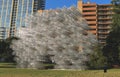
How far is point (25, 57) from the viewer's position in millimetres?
71000

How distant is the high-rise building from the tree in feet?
271

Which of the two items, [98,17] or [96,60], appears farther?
[98,17]

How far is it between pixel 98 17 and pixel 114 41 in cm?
9449

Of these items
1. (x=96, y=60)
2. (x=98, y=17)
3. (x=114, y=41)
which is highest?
(x=98, y=17)

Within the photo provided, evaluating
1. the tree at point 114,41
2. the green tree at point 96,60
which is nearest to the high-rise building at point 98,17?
the tree at point 114,41

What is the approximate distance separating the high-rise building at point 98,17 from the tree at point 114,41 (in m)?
82.7

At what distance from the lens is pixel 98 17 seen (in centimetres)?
17975

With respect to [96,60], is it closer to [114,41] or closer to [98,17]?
[114,41]

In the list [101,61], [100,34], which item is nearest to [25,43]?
[101,61]

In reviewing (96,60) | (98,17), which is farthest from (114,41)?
(98,17)

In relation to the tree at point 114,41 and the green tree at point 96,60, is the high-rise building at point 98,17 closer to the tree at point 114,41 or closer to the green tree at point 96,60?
the tree at point 114,41

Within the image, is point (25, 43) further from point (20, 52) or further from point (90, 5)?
point (90, 5)

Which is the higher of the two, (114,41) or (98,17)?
(98,17)

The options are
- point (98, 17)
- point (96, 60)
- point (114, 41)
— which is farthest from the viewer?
point (98, 17)
